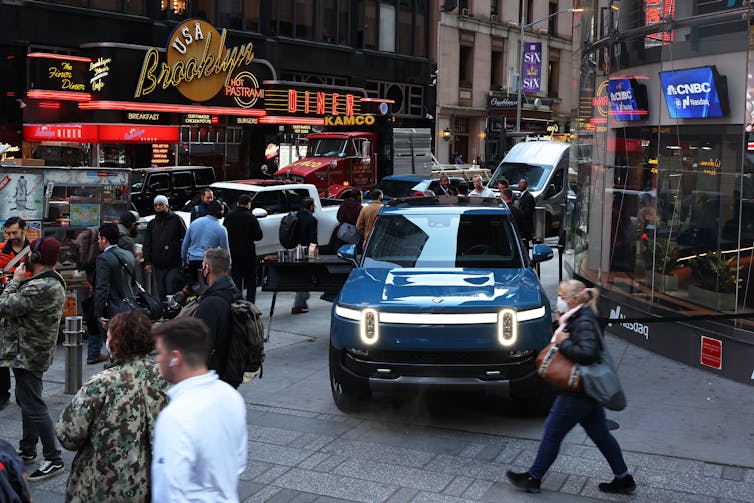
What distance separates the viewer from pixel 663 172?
465 inches

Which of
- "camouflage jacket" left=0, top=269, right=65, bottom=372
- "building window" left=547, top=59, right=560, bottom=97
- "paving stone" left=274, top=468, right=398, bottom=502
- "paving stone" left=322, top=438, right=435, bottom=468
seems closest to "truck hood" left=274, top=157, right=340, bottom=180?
"paving stone" left=322, top=438, right=435, bottom=468

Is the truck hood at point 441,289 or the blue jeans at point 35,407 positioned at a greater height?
the truck hood at point 441,289

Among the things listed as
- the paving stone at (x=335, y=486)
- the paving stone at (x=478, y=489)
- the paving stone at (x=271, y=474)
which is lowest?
the paving stone at (x=271, y=474)

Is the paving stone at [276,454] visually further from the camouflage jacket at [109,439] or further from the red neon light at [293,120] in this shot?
the red neon light at [293,120]

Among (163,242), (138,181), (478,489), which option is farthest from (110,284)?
(138,181)

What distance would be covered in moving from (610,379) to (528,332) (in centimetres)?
182

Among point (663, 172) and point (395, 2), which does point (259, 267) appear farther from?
point (395, 2)

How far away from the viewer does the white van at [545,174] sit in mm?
25547

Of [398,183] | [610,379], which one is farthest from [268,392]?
[398,183]

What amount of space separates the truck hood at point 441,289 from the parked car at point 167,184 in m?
14.4

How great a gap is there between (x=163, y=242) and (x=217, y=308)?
6592 millimetres

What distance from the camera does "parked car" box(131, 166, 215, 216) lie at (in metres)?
23.1

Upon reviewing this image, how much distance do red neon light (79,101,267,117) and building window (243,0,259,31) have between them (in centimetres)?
593

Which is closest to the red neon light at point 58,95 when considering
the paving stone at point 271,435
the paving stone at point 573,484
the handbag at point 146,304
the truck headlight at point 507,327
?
the handbag at point 146,304
